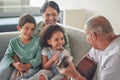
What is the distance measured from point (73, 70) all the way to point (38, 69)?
0.69m

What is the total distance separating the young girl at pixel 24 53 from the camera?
217cm

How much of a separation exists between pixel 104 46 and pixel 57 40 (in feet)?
2.02

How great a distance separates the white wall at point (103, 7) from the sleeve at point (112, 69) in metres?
1.49

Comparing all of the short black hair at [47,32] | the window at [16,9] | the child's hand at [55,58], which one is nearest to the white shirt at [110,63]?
the child's hand at [55,58]

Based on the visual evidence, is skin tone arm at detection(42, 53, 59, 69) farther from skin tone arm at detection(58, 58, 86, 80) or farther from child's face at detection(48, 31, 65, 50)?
skin tone arm at detection(58, 58, 86, 80)

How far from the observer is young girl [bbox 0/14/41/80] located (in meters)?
2.17

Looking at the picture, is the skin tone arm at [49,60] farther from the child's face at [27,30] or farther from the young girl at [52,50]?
the child's face at [27,30]

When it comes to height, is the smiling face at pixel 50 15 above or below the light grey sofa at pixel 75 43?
above

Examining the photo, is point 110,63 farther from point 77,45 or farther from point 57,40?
point 77,45

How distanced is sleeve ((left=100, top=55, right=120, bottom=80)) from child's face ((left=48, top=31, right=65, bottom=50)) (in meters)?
0.68

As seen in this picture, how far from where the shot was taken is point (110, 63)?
1.57 meters

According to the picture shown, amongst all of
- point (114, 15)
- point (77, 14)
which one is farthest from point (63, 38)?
point (77, 14)

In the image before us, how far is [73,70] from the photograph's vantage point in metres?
1.64

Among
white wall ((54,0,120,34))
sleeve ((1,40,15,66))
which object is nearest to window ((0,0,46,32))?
white wall ((54,0,120,34))
